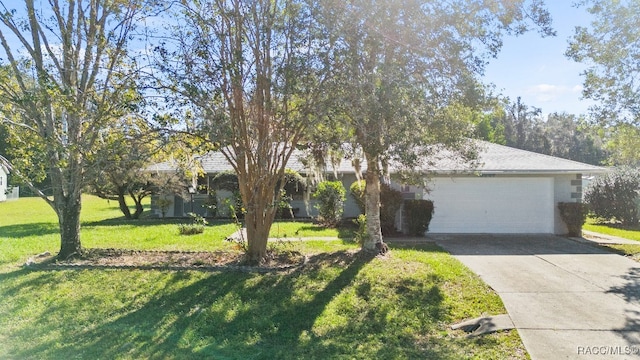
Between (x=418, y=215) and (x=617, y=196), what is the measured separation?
35.8 ft

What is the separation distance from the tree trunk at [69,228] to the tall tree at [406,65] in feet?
22.0

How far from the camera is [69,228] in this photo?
987cm

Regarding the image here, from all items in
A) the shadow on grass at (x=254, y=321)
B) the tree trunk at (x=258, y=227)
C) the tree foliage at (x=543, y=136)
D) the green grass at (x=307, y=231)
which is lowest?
the shadow on grass at (x=254, y=321)

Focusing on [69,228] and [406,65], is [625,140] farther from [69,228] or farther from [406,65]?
[69,228]

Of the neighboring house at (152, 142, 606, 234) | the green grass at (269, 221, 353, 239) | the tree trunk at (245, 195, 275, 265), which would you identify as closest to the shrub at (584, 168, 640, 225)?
the neighboring house at (152, 142, 606, 234)

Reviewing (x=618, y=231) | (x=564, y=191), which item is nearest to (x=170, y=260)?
(x=564, y=191)

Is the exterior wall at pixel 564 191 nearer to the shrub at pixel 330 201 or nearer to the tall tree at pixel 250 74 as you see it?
the shrub at pixel 330 201

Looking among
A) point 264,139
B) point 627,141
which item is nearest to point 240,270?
point 264,139

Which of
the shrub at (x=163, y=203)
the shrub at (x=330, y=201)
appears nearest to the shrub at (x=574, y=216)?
the shrub at (x=330, y=201)

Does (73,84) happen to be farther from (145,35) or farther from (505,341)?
(505,341)

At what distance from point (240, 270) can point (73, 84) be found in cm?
537

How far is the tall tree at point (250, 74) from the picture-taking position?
7.72m

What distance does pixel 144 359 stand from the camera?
5.09 m

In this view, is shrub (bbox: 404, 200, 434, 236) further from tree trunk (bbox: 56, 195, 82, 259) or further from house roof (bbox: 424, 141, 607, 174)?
tree trunk (bbox: 56, 195, 82, 259)
